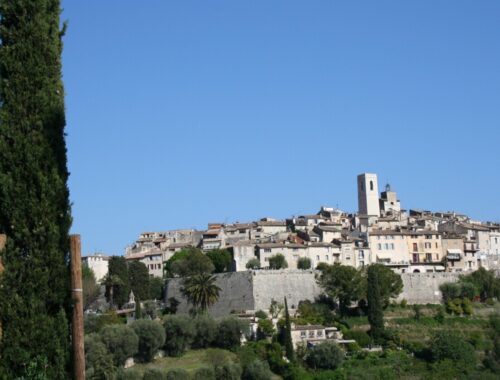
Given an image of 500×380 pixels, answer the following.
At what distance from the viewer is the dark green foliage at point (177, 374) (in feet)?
164

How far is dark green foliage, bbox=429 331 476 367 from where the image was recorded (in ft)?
194

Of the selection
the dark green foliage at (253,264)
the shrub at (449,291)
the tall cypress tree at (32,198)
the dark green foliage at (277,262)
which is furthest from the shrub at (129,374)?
the tall cypress tree at (32,198)

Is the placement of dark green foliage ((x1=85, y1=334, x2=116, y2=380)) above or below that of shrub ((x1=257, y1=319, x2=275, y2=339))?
below

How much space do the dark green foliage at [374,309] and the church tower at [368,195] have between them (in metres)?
40.5

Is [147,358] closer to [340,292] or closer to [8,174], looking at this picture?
[340,292]

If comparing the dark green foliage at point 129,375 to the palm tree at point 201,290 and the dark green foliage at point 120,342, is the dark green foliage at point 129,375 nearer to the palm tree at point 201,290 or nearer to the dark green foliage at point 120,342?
the dark green foliage at point 120,342

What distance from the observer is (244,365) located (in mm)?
54500

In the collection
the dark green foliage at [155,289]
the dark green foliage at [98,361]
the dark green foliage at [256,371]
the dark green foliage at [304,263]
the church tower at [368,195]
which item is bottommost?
the dark green foliage at [256,371]

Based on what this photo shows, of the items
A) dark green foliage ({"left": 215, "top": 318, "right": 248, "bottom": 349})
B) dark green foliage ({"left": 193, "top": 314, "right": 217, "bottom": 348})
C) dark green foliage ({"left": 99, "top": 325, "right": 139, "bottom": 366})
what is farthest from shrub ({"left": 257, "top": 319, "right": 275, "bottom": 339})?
dark green foliage ({"left": 99, "top": 325, "right": 139, "bottom": 366})

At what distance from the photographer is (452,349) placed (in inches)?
2334

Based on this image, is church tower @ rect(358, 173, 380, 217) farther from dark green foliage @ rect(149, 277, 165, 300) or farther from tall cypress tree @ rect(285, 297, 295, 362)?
tall cypress tree @ rect(285, 297, 295, 362)

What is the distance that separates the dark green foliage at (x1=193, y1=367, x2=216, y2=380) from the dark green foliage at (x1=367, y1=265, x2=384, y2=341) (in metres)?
16.2

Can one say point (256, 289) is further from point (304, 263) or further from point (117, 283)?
point (117, 283)

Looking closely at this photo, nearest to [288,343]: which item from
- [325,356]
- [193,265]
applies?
[325,356]
